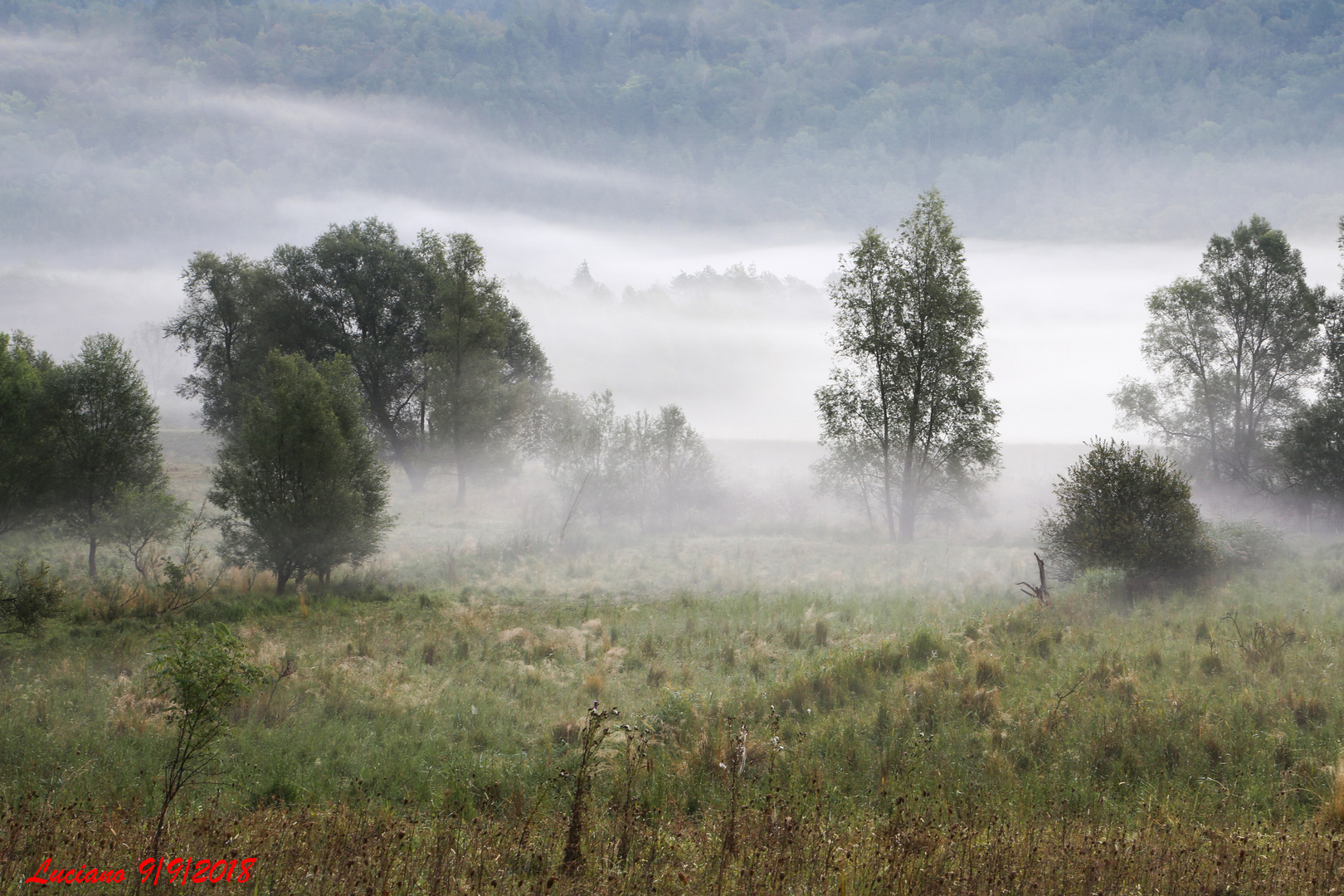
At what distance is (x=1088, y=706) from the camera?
27.7ft

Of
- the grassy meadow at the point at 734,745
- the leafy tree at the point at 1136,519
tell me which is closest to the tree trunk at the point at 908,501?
the grassy meadow at the point at 734,745

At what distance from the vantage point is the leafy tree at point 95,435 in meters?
19.3

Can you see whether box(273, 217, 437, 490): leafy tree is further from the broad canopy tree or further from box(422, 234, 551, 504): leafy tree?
box(422, 234, 551, 504): leafy tree

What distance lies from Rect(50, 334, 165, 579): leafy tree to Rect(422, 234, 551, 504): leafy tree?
14288mm

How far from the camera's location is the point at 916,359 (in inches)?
1013

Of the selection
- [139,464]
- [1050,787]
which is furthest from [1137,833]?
[139,464]

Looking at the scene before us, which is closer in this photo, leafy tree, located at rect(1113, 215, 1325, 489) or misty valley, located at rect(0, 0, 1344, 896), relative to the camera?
misty valley, located at rect(0, 0, 1344, 896)

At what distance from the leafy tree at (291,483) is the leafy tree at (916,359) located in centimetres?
1860

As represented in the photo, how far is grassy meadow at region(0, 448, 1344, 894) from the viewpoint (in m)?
4.71

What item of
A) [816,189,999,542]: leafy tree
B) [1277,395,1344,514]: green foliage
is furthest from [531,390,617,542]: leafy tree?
[1277,395,1344,514]: green foliage

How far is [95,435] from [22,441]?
64.8 inches
